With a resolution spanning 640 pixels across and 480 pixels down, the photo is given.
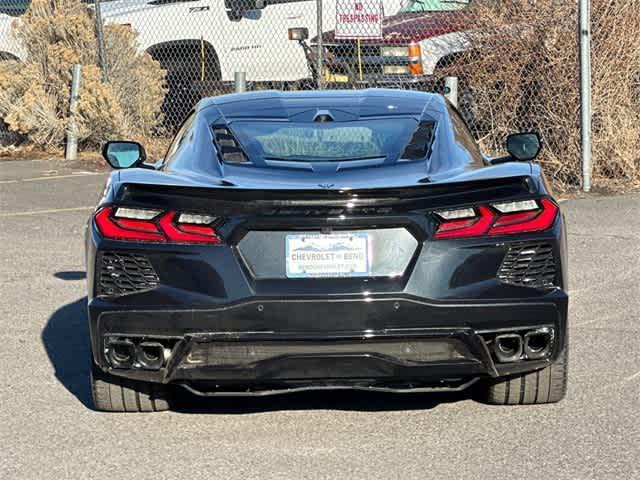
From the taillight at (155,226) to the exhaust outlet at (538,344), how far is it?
1232mm

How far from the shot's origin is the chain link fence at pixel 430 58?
13172 mm

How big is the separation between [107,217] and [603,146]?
8864 millimetres

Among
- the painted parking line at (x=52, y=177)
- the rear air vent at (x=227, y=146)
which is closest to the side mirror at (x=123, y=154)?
the rear air vent at (x=227, y=146)

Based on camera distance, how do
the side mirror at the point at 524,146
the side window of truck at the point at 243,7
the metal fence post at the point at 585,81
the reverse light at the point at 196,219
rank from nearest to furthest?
the reverse light at the point at 196,219 → the side mirror at the point at 524,146 → the metal fence post at the point at 585,81 → the side window of truck at the point at 243,7

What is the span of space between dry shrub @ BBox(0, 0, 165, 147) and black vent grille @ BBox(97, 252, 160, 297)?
36.9 feet

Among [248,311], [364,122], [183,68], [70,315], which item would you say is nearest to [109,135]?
[183,68]

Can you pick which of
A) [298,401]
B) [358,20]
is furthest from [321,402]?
[358,20]

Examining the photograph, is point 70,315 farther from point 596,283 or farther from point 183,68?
point 183,68

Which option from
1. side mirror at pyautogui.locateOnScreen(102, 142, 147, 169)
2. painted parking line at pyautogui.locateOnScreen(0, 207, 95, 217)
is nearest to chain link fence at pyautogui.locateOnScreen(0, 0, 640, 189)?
painted parking line at pyautogui.locateOnScreen(0, 207, 95, 217)

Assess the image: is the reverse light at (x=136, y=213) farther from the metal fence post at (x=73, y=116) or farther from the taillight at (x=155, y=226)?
the metal fence post at (x=73, y=116)

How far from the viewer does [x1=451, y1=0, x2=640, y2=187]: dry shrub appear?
1312cm

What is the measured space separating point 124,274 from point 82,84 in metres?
11.6

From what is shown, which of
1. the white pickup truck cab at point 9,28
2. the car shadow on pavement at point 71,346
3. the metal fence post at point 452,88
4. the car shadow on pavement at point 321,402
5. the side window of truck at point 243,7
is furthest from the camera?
the white pickup truck cab at point 9,28

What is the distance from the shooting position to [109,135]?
16656mm
